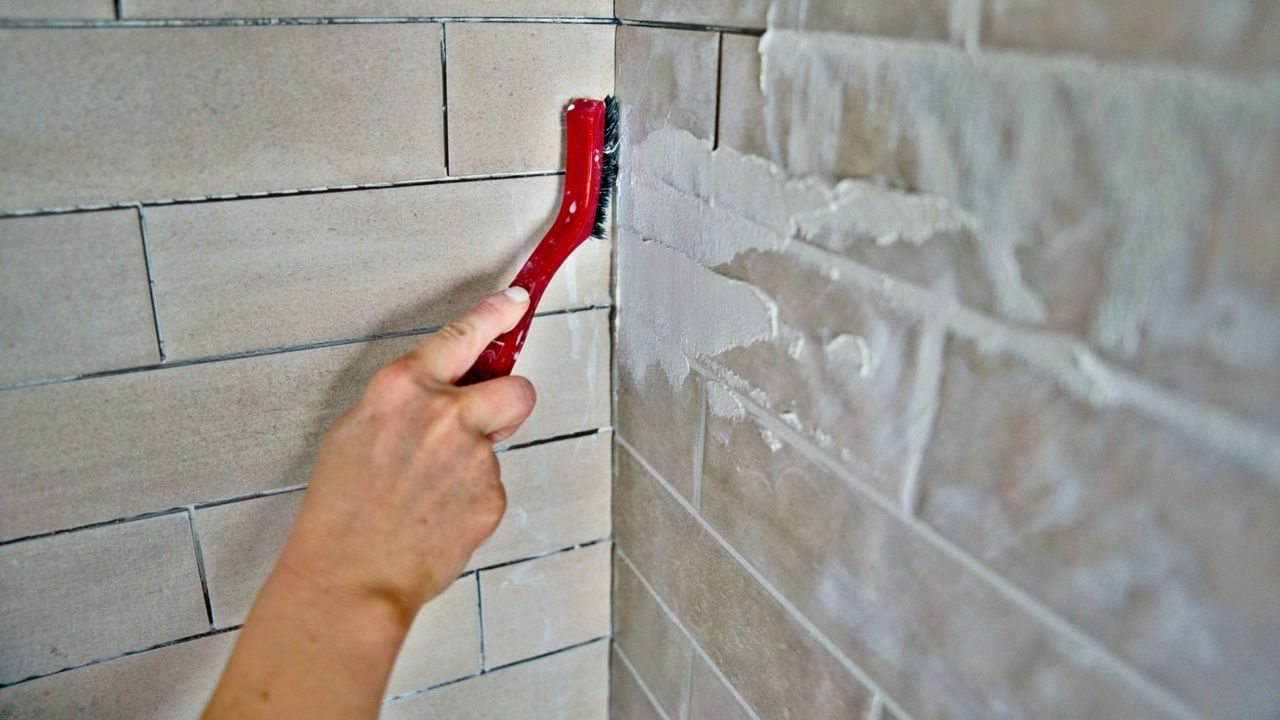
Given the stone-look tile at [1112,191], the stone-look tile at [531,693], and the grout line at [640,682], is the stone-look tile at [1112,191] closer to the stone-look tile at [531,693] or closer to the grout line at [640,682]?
the grout line at [640,682]

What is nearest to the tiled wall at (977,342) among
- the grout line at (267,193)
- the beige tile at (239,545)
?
the grout line at (267,193)

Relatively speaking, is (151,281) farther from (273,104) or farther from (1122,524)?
(1122,524)

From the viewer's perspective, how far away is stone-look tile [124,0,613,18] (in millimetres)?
987

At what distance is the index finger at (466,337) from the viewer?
36.0 inches

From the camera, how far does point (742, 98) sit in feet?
3.19

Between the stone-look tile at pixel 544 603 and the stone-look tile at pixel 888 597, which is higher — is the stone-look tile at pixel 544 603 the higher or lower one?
the lower one

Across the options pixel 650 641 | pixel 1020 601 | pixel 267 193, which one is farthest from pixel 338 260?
pixel 1020 601

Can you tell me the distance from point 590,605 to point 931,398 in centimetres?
98

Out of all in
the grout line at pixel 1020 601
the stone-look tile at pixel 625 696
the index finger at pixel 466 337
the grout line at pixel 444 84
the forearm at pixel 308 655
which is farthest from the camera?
the stone-look tile at pixel 625 696

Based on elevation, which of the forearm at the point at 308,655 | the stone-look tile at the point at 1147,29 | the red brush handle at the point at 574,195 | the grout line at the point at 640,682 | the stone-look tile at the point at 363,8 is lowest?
the grout line at the point at 640,682

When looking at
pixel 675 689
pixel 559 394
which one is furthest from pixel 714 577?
pixel 559 394

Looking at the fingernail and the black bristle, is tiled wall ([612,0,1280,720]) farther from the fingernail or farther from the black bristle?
the fingernail

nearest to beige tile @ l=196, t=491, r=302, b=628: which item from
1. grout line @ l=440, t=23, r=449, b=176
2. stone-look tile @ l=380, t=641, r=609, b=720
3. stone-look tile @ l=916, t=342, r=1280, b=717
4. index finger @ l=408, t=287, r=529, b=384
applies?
stone-look tile @ l=380, t=641, r=609, b=720

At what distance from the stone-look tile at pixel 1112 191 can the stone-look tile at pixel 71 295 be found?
90cm
